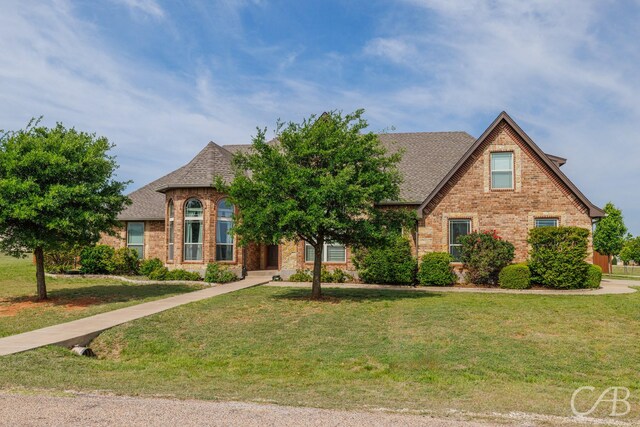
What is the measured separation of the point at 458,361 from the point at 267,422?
5375 mm

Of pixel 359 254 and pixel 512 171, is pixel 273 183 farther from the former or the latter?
pixel 512 171

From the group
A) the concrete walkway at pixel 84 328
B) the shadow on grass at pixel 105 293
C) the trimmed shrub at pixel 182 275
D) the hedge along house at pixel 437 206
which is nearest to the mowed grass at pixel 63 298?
the shadow on grass at pixel 105 293

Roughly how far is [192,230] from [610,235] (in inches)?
1279

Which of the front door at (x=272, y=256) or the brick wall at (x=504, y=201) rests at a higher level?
the brick wall at (x=504, y=201)

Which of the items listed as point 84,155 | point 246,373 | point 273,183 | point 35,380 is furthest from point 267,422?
point 84,155

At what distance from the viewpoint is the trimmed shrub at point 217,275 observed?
22500mm

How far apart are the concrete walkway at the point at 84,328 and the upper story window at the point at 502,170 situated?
13182mm

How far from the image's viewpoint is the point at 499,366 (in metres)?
9.64

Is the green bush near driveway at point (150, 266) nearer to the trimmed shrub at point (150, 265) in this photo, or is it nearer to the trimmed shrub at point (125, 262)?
the trimmed shrub at point (150, 265)

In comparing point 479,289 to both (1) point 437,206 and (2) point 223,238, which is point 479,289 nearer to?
(1) point 437,206

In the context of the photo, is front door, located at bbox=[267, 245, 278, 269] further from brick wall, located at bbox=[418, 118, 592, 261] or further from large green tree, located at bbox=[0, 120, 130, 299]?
large green tree, located at bbox=[0, 120, 130, 299]

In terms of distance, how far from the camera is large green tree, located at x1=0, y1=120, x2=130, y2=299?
15977mm

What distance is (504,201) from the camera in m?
22.2

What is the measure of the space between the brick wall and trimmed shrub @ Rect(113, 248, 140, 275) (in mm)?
15043
